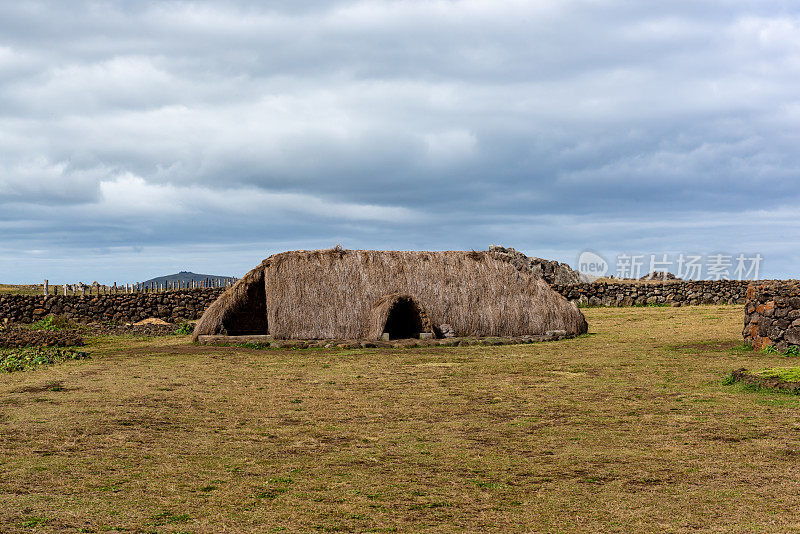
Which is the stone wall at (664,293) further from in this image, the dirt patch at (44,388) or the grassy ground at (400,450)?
the dirt patch at (44,388)

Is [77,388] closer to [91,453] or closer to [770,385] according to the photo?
[91,453]

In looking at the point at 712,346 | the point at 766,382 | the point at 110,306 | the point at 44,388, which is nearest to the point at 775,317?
the point at 712,346

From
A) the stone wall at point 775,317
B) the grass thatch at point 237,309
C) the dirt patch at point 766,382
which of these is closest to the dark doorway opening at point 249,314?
the grass thatch at point 237,309

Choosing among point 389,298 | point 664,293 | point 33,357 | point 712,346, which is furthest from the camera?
point 664,293

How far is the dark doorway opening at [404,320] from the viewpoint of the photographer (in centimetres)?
2206

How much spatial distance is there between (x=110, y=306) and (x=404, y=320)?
20.2 m

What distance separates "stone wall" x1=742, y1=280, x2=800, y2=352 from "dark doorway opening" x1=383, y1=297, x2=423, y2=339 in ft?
31.7

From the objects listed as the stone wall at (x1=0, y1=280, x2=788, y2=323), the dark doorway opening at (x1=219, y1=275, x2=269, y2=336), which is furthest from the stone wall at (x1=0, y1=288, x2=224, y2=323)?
the dark doorway opening at (x1=219, y1=275, x2=269, y2=336)

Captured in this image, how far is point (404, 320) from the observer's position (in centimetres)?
2338

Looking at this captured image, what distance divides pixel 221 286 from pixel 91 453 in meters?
33.4

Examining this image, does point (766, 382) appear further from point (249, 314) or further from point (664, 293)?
point (664, 293)

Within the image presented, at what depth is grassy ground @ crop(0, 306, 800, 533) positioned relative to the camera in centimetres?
621

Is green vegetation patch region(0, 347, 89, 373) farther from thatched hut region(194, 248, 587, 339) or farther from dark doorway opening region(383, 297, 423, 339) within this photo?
dark doorway opening region(383, 297, 423, 339)

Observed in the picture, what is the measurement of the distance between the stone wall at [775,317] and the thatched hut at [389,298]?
6.30 metres
